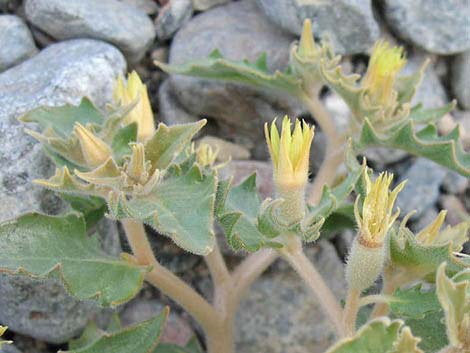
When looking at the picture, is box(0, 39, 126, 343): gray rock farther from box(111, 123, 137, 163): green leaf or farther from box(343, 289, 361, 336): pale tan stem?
box(343, 289, 361, 336): pale tan stem

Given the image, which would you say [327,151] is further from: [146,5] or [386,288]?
[146,5]

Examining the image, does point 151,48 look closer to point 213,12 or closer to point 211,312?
point 213,12

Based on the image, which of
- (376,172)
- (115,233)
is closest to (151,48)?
(115,233)

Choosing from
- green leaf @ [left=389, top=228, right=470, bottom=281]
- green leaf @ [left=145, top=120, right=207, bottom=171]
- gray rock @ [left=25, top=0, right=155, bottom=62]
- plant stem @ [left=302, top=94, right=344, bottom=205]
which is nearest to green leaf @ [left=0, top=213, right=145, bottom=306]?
green leaf @ [left=145, top=120, right=207, bottom=171]

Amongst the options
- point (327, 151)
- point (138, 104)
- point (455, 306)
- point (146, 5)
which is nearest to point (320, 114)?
point (327, 151)

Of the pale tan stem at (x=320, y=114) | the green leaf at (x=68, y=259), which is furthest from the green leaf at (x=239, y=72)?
the green leaf at (x=68, y=259)

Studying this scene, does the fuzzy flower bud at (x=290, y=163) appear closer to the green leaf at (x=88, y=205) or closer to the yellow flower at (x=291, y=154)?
the yellow flower at (x=291, y=154)
